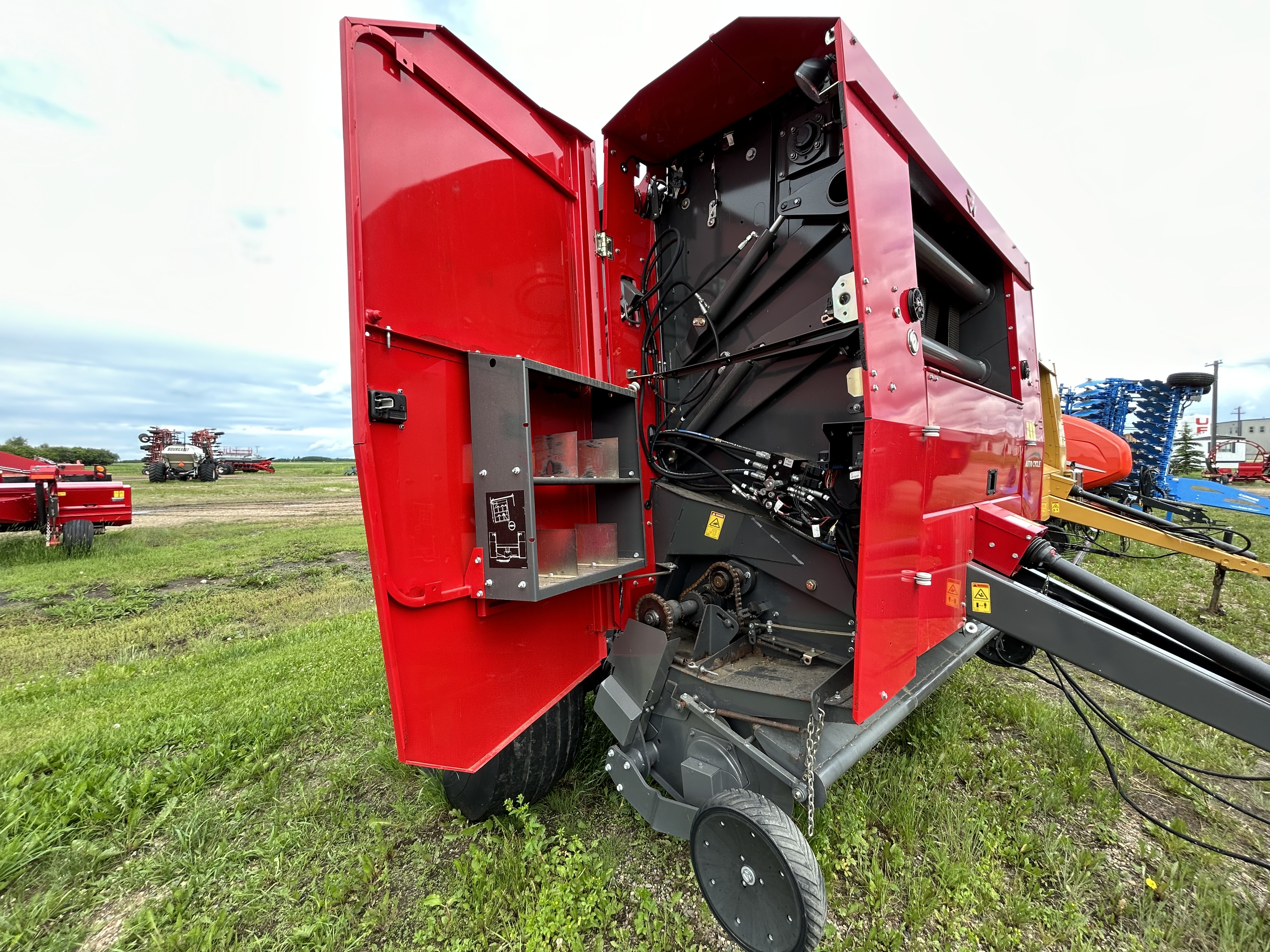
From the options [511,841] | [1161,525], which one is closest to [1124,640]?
[511,841]

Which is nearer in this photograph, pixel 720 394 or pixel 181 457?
pixel 720 394

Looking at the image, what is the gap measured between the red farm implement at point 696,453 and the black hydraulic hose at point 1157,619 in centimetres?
1

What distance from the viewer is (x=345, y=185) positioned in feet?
4.98

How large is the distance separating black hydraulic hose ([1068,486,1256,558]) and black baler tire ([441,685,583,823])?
19.1 ft

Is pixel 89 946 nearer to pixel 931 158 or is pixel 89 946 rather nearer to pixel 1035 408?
pixel 931 158

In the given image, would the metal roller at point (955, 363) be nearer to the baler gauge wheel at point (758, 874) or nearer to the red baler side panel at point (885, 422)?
the red baler side panel at point (885, 422)

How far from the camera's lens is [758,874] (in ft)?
5.45

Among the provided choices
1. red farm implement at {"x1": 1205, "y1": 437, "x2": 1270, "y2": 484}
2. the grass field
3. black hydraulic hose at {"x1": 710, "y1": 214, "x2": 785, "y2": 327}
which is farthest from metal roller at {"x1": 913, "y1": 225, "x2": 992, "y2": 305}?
red farm implement at {"x1": 1205, "y1": 437, "x2": 1270, "y2": 484}

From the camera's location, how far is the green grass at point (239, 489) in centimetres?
2045

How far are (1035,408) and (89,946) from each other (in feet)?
18.0

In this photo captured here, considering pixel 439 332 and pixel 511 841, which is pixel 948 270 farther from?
pixel 511 841

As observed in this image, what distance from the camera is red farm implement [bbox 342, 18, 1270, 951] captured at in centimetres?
166

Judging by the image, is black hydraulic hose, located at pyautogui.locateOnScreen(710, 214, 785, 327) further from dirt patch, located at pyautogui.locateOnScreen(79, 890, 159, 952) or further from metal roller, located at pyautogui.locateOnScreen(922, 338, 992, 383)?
dirt patch, located at pyautogui.locateOnScreen(79, 890, 159, 952)

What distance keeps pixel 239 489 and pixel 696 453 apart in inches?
1223
